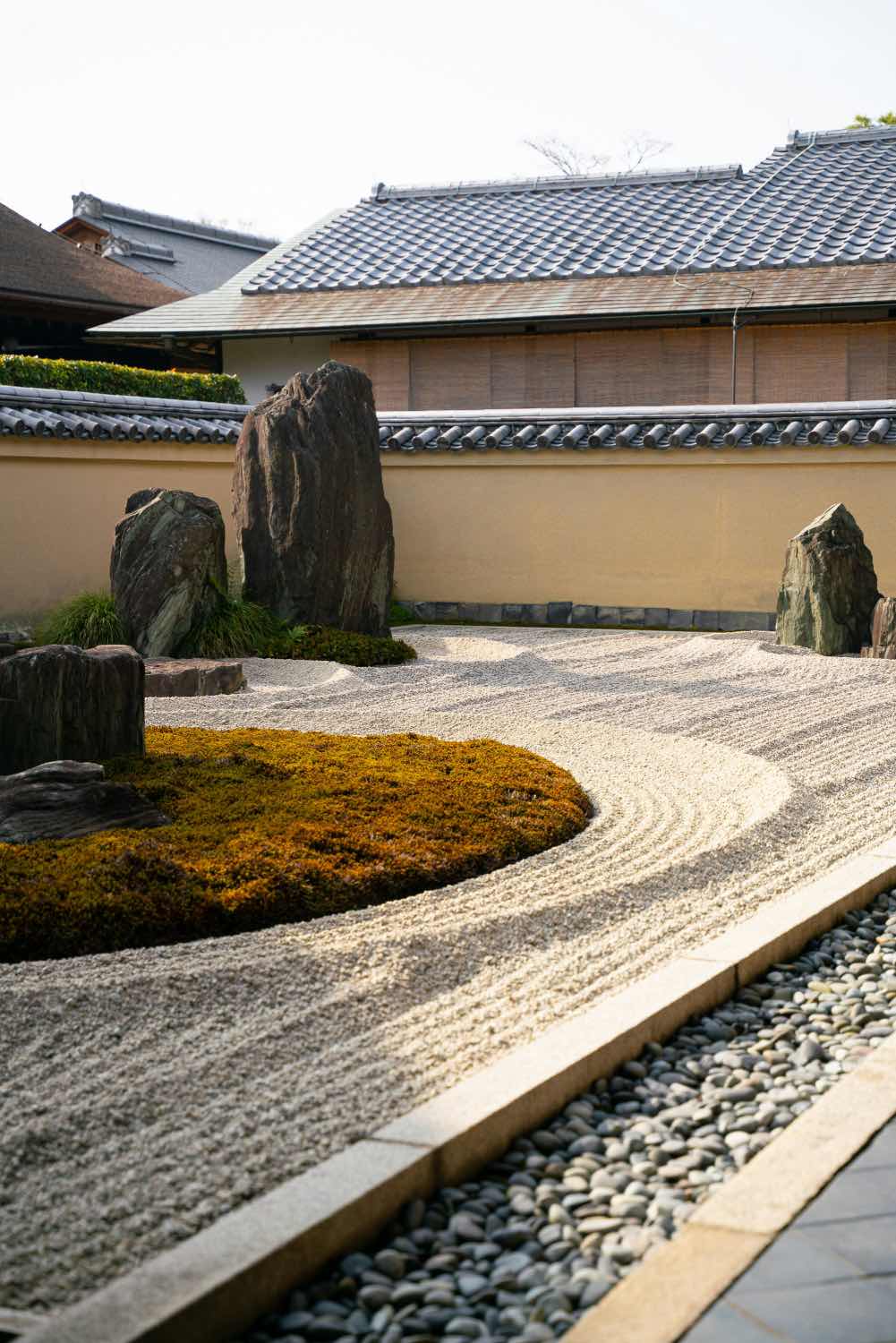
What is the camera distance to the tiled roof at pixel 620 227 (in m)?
17.0

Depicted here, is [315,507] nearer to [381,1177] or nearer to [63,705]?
[63,705]

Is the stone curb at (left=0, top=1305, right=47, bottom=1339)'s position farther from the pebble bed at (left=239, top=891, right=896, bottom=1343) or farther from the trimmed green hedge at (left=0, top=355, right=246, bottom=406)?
the trimmed green hedge at (left=0, top=355, right=246, bottom=406)

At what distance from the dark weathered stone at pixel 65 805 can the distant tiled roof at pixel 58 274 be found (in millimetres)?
15885

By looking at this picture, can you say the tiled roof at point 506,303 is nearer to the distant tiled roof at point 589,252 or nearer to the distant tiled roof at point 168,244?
the distant tiled roof at point 589,252

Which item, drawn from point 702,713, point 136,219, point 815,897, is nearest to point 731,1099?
point 815,897

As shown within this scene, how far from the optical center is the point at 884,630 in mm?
10023

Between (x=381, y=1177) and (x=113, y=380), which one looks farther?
(x=113, y=380)

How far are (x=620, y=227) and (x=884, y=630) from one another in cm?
1049

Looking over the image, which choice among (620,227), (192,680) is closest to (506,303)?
(620,227)

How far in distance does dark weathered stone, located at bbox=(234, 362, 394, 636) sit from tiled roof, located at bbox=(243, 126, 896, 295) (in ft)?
24.6

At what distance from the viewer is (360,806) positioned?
196 inches

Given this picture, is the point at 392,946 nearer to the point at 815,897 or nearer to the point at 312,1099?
the point at 312,1099

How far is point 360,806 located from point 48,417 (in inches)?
310

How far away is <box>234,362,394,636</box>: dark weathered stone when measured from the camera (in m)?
10.4
